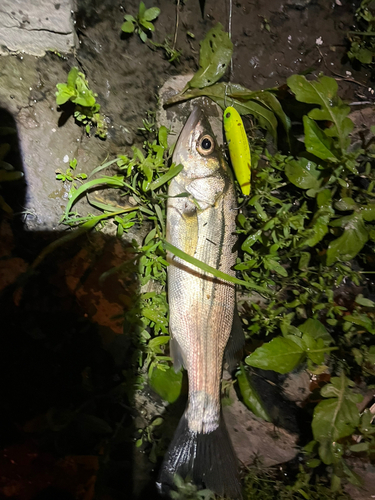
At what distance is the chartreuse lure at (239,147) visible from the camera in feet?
6.64

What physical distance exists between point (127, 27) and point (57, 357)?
235 cm

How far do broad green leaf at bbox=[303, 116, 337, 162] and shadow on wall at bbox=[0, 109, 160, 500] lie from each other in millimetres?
1506

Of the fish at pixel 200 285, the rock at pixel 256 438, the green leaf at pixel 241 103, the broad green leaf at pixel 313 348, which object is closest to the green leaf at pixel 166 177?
the fish at pixel 200 285

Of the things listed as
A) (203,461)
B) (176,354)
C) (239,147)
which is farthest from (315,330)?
(239,147)

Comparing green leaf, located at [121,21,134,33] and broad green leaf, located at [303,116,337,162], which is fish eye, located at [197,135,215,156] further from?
green leaf, located at [121,21,134,33]

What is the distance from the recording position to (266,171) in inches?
82.4

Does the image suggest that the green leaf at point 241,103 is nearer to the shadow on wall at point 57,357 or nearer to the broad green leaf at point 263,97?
the broad green leaf at point 263,97

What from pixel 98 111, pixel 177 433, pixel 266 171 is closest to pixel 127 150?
pixel 98 111

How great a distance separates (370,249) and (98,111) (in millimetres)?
2272

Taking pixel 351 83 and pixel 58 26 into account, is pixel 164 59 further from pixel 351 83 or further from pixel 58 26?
pixel 351 83

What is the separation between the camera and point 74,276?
6.64 feet

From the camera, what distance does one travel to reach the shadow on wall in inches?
76.1

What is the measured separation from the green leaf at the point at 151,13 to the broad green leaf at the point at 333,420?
2.90 meters

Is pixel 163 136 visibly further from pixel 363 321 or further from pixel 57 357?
pixel 363 321
